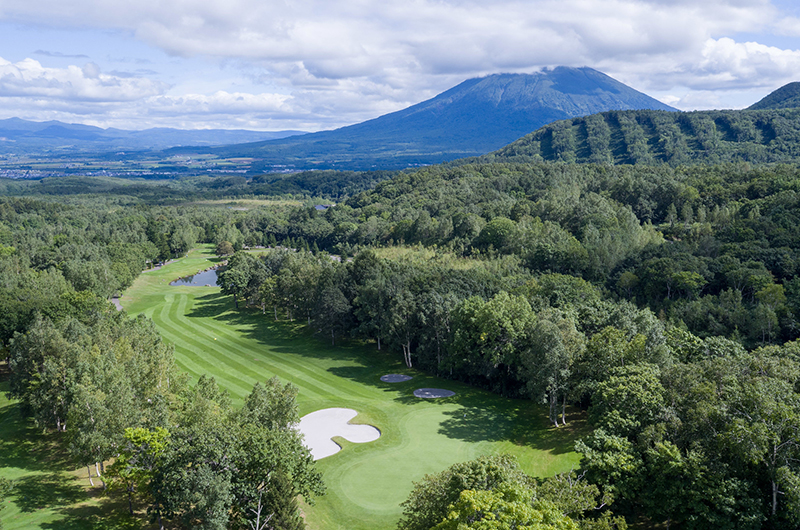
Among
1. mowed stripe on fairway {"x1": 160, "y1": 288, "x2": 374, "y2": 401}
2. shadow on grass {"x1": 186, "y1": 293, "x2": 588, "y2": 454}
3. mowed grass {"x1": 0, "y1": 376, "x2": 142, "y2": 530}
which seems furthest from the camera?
mowed stripe on fairway {"x1": 160, "y1": 288, "x2": 374, "y2": 401}

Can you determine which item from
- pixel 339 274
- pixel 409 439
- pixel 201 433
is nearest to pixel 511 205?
pixel 339 274

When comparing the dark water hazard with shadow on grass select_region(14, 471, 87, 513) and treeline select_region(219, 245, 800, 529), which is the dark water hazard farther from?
shadow on grass select_region(14, 471, 87, 513)

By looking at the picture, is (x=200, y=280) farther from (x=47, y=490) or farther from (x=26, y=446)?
(x=47, y=490)

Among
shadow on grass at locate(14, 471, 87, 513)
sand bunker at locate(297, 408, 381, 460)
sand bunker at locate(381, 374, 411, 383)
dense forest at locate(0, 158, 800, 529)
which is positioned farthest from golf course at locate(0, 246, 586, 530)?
dense forest at locate(0, 158, 800, 529)

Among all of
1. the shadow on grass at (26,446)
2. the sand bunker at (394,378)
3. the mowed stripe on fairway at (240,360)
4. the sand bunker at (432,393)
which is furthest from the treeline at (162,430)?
the sand bunker at (394,378)

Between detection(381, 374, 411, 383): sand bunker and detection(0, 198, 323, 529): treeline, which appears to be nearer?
detection(0, 198, 323, 529): treeline

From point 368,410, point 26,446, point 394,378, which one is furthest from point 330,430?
point 26,446

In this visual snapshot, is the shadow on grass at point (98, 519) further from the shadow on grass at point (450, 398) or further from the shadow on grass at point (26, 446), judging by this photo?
the shadow on grass at point (450, 398)
